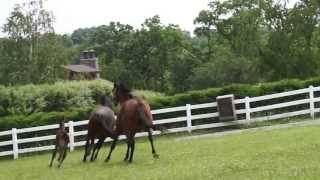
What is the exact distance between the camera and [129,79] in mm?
92438

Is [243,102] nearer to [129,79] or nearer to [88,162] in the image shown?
[88,162]

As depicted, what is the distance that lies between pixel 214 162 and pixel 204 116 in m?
10.8

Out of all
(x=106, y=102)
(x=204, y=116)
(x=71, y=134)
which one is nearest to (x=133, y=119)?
(x=106, y=102)

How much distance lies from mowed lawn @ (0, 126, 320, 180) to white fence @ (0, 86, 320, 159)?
286cm

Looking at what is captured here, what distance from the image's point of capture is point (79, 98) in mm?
27969

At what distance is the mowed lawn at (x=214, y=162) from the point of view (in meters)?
11.5

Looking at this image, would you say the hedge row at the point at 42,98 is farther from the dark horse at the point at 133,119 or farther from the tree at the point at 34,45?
the tree at the point at 34,45

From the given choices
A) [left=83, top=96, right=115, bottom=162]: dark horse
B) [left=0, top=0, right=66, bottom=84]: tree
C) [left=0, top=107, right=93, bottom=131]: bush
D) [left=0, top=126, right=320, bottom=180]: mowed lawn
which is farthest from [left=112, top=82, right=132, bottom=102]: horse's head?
[left=0, top=0, right=66, bottom=84]: tree

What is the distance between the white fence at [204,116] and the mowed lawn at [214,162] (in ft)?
9.40

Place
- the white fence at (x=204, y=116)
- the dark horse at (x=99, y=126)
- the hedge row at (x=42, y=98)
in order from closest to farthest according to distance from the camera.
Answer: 1. the dark horse at (x=99, y=126)
2. the white fence at (x=204, y=116)
3. the hedge row at (x=42, y=98)

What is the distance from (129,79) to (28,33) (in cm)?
2923

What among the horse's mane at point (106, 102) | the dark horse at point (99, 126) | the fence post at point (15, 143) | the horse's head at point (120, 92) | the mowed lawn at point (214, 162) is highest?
the horse's head at point (120, 92)

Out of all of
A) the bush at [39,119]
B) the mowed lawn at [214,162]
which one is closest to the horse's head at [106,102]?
the mowed lawn at [214,162]

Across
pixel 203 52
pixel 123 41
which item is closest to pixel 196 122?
pixel 203 52
